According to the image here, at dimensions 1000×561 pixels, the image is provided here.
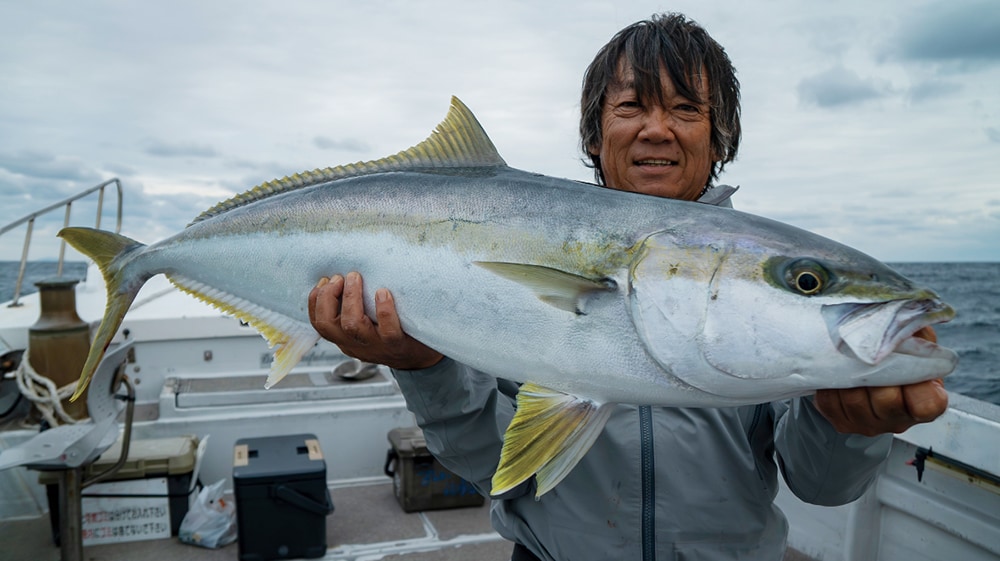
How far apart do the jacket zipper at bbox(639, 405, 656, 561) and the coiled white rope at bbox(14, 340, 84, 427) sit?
176 inches

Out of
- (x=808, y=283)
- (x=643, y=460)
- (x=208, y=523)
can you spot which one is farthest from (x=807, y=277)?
(x=208, y=523)

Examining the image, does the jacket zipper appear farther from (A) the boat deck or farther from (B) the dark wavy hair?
(A) the boat deck

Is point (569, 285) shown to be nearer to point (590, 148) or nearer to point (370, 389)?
point (590, 148)

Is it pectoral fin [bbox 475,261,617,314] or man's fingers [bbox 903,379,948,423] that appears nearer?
man's fingers [bbox 903,379,948,423]

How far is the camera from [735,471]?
7.15 feet

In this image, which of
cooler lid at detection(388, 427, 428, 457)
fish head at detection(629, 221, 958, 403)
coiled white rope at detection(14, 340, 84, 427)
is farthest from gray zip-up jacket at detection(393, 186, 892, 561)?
coiled white rope at detection(14, 340, 84, 427)

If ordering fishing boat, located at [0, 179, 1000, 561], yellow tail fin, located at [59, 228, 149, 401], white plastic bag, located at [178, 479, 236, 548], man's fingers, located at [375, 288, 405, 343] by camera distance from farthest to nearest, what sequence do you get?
white plastic bag, located at [178, 479, 236, 548] → fishing boat, located at [0, 179, 1000, 561] → yellow tail fin, located at [59, 228, 149, 401] → man's fingers, located at [375, 288, 405, 343]

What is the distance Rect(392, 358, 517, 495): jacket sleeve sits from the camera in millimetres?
2125

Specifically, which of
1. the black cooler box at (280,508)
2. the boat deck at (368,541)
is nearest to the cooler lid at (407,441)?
the boat deck at (368,541)

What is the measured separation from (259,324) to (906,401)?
6.43 feet

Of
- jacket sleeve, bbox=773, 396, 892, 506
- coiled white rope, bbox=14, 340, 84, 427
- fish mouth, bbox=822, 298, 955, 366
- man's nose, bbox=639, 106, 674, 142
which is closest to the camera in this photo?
fish mouth, bbox=822, 298, 955, 366

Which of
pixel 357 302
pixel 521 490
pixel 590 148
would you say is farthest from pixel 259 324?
pixel 590 148

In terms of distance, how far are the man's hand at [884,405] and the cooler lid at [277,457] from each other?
367 centimetres

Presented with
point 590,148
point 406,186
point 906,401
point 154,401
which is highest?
point 590,148
